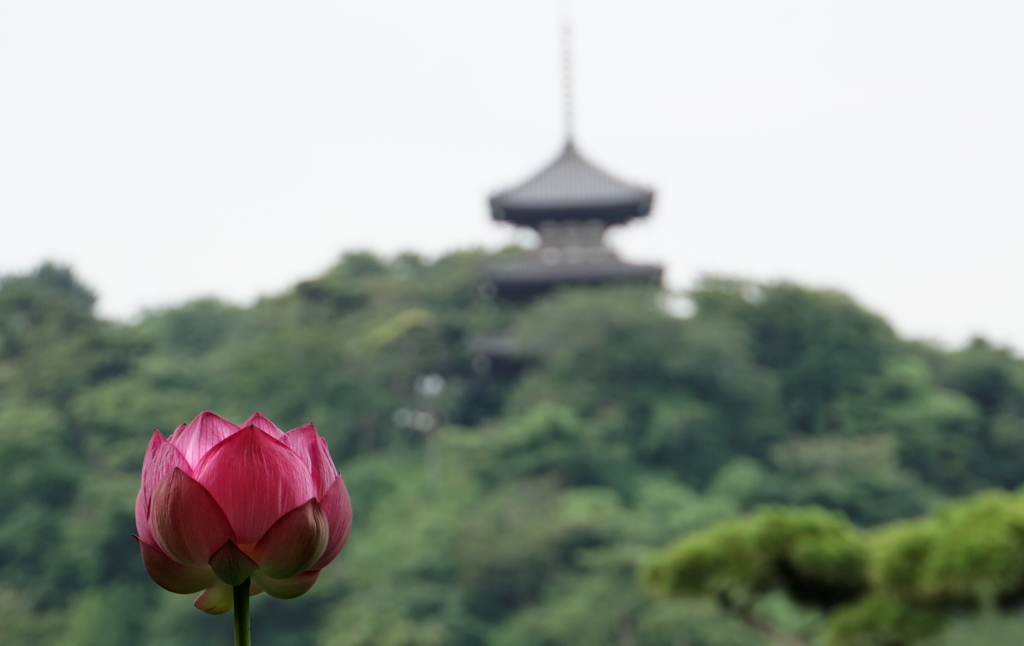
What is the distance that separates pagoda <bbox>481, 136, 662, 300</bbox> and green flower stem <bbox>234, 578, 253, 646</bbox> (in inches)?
510

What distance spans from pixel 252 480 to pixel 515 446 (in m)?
10.8

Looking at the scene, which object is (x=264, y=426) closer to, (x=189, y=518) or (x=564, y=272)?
(x=189, y=518)

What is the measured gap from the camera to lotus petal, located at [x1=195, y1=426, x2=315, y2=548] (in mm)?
392

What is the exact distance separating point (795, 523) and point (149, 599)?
915 centimetres

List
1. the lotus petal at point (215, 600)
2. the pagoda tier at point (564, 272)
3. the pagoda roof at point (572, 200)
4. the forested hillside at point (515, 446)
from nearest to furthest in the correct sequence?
1. the lotus petal at point (215, 600)
2. the forested hillside at point (515, 446)
3. the pagoda tier at point (564, 272)
4. the pagoda roof at point (572, 200)

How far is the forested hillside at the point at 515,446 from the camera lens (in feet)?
33.6

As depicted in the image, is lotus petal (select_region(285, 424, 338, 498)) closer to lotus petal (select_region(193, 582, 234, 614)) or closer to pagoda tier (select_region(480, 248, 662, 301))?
lotus petal (select_region(193, 582, 234, 614))

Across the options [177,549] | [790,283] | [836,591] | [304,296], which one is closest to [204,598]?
[177,549]

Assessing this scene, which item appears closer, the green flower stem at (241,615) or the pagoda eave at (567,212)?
the green flower stem at (241,615)

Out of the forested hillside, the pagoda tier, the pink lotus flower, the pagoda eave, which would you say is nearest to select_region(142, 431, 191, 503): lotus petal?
the pink lotus flower

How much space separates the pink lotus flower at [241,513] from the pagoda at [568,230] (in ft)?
42.3

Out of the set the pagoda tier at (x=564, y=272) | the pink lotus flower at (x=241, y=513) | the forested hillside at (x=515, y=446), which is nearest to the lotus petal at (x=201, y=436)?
the pink lotus flower at (x=241, y=513)

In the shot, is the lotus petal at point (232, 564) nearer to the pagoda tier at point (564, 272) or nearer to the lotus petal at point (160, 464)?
the lotus petal at point (160, 464)

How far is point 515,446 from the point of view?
440 inches
